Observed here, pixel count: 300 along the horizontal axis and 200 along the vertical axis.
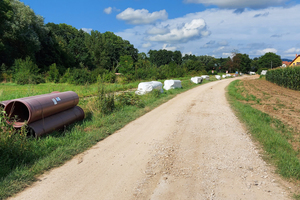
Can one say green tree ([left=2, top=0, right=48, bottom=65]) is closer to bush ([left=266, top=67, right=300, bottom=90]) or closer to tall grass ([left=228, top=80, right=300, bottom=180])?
tall grass ([left=228, top=80, right=300, bottom=180])

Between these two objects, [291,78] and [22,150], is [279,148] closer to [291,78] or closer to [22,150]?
[22,150]

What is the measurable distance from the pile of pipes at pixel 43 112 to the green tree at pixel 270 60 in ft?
430

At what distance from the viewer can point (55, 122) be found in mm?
7215

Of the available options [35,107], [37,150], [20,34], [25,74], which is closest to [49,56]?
[20,34]

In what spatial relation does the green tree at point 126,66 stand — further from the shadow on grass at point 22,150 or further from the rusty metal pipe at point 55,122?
the shadow on grass at point 22,150

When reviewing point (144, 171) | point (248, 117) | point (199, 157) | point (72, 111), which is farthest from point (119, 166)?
point (248, 117)

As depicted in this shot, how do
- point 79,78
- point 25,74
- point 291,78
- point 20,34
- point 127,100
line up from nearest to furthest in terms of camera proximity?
point 127,100, point 79,78, point 25,74, point 291,78, point 20,34

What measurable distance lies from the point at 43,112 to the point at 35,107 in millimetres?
426

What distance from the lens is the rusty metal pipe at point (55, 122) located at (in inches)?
250

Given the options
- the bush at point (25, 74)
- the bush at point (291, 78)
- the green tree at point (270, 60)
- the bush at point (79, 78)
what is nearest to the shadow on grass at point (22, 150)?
the bush at point (79, 78)

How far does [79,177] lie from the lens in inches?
175

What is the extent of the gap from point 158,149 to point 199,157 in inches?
44.9

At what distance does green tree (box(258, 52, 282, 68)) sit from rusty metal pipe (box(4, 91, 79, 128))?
131184mm

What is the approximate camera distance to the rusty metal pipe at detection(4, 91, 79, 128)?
618cm
